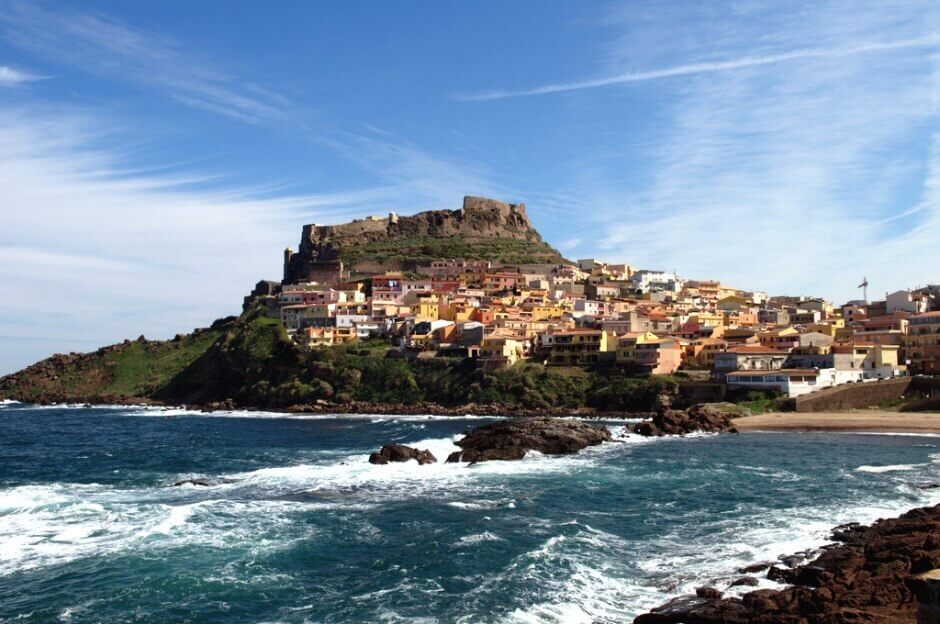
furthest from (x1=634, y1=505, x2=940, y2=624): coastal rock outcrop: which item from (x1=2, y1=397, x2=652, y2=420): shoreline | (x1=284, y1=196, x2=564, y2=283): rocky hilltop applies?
(x1=284, y1=196, x2=564, y2=283): rocky hilltop

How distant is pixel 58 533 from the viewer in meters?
25.9

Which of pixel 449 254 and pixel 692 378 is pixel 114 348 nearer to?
pixel 449 254

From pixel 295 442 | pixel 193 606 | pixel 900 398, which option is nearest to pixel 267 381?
pixel 295 442

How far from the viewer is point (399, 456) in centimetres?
4153

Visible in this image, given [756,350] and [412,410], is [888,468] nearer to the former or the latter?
[756,350]

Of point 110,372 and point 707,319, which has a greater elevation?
point 707,319

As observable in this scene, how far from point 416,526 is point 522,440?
64.6ft

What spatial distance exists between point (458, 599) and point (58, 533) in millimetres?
14949

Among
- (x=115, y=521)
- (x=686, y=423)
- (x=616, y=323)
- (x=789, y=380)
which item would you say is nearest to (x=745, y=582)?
(x=115, y=521)

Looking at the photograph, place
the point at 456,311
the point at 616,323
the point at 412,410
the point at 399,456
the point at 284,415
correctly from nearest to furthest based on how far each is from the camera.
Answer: the point at 399,456 → the point at 412,410 → the point at 284,415 → the point at 616,323 → the point at 456,311

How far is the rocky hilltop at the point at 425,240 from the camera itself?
135m

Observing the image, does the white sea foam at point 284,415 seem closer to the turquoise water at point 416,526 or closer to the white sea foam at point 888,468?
the turquoise water at point 416,526

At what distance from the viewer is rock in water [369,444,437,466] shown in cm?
4128

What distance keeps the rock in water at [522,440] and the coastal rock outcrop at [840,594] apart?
23.8m
